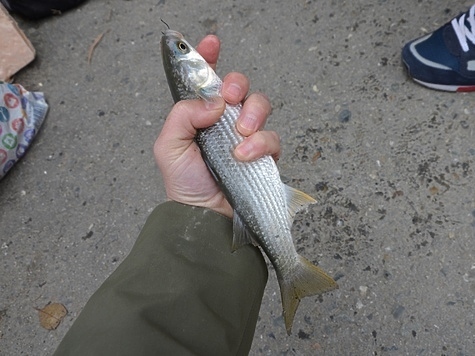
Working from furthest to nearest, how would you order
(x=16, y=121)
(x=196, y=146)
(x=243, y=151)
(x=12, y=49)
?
(x=12, y=49) < (x=16, y=121) < (x=196, y=146) < (x=243, y=151)

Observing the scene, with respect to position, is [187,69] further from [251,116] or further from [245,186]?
[245,186]

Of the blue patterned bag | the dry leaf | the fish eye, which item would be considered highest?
the fish eye

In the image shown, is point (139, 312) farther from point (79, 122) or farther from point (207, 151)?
point (79, 122)

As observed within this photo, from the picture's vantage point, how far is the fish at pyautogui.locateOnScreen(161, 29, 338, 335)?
186cm

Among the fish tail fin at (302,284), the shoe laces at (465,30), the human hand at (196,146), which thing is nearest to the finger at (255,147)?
the human hand at (196,146)

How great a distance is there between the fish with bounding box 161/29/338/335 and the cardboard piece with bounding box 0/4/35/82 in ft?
7.02

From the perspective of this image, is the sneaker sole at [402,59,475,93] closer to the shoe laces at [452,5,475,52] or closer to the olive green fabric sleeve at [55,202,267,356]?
the shoe laces at [452,5,475,52]

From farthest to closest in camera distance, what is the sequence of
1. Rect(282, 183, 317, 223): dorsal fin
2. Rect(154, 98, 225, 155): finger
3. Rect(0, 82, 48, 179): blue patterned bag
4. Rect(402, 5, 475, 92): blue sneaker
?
Rect(0, 82, 48, 179): blue patterned bag
Rect(402, 5, 475, 92): blue sneaker
Rect(282, 183, 317, 223): dorsal fin
Rect(154, 98, 225, 155): finger

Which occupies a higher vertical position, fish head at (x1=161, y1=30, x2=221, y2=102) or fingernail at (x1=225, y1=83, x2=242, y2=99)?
fish head at (x1=161, y1=30, x2=221, y2=102)

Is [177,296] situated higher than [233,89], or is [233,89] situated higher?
[233,89]

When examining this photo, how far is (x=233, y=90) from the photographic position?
6.23 ft

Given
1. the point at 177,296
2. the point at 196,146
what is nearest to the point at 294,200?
the point at 196,146

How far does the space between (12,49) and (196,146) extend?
224 centimetres

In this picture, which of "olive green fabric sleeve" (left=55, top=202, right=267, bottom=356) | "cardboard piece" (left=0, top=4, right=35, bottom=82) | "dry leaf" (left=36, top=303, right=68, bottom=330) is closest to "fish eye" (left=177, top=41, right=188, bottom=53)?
"olive green fabric sleeve" (left=55, top=202, right=267, bottom=356)
